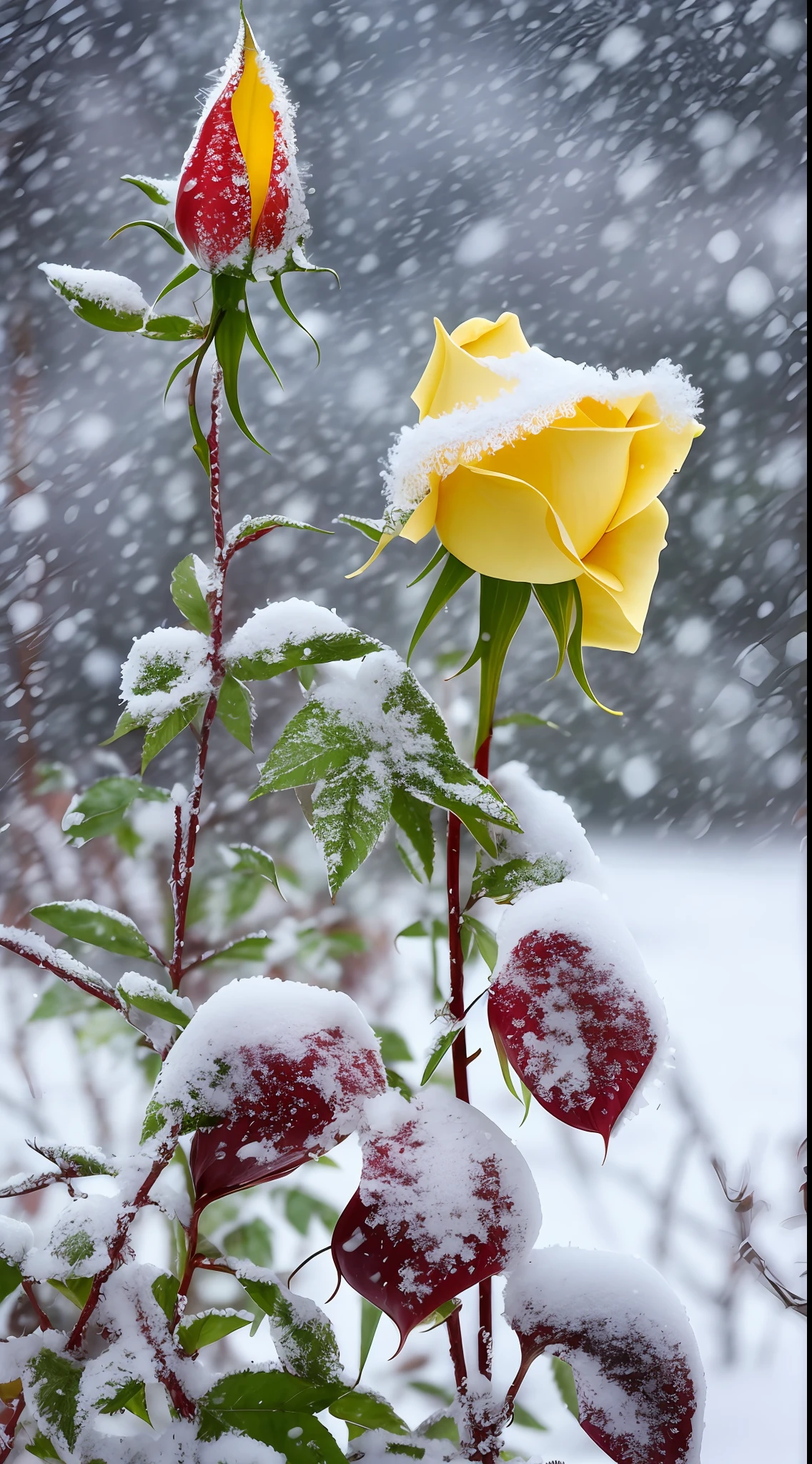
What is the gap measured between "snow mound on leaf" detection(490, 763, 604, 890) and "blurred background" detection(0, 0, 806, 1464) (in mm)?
209

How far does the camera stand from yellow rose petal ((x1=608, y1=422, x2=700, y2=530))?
0.23m

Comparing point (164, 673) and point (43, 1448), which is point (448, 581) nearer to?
point (164, 673)

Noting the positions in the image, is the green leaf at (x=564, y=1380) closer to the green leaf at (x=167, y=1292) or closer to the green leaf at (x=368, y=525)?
the green leaf at (x=167, y=1292)

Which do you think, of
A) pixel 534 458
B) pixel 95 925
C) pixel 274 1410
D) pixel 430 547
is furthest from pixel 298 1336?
pixel 430 547

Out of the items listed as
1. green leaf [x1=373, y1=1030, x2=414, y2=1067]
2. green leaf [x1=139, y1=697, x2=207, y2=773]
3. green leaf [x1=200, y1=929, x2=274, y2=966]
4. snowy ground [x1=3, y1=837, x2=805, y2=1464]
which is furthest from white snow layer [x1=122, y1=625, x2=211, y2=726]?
snowy ground [x1=3, y1=837, x2=805, y2=1464]

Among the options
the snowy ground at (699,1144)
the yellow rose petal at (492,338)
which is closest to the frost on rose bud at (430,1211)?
the yellow rose petal at (492,338)

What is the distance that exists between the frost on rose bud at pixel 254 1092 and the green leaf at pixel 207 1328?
0.29 feet

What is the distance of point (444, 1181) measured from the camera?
0.69ft

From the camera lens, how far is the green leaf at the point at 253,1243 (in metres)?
0.45

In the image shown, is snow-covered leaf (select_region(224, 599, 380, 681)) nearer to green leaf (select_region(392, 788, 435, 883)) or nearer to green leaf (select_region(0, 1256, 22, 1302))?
green leaf (select_region(392, 788, 435, 883))

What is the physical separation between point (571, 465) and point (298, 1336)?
228 mm

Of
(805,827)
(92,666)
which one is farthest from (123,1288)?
(805,827)

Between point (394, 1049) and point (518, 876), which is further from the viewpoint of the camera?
point (394, 1049)

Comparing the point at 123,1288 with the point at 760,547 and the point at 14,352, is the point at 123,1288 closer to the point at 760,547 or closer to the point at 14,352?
the point at 14,352
